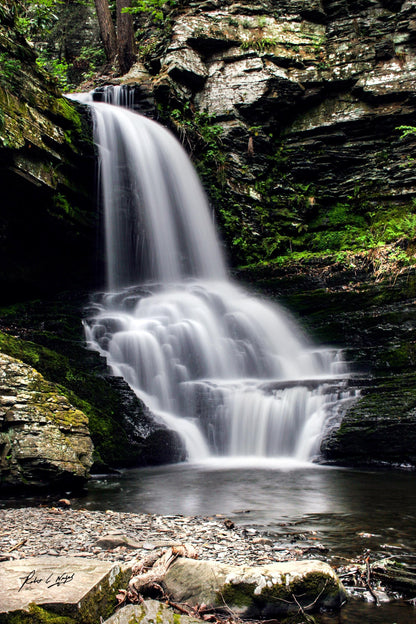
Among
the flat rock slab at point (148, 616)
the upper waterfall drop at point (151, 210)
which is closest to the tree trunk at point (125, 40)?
the upper waterfall drop at point (151, 210)

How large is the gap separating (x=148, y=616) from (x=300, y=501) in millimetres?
3318

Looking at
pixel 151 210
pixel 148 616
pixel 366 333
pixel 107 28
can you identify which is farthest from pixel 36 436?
pixel 107 28

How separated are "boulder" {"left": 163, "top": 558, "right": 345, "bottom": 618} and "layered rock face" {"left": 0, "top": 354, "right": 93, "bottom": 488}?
10.5ft

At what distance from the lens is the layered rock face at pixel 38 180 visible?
927cm

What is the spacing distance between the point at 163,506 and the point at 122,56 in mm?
17831

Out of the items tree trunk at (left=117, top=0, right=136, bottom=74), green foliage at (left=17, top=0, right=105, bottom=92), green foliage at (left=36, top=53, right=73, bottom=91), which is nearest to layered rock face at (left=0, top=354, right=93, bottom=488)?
green foliage at (left=36, top=53, right=73, bottom=91)

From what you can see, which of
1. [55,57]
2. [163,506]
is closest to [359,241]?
[163,506]

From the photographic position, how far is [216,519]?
4.10 m

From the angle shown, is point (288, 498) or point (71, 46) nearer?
point (288, 498)

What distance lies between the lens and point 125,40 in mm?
17703

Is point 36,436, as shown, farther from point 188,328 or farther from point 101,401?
point 188,328

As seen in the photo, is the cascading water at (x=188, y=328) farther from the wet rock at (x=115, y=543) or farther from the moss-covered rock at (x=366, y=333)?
the wet rock at (x=115, y=543)

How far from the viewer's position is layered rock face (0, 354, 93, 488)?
493cm

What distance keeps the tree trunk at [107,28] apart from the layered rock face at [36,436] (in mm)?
16543
